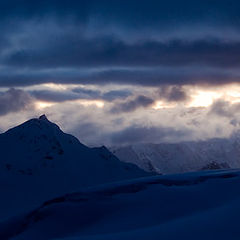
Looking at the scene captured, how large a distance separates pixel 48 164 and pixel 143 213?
127 m

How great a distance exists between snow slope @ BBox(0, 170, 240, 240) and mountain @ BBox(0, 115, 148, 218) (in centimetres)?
9162

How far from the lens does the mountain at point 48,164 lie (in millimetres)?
120250

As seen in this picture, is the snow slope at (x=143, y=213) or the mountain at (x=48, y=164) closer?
the snow slope at (x=143, y=213)

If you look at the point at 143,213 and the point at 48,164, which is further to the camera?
the point at 48,164

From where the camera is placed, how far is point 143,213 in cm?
1520

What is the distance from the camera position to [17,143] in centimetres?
14650

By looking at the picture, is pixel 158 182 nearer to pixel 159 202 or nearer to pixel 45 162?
pixel 159 202

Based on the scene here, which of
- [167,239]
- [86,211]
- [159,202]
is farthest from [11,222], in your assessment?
[167,239]

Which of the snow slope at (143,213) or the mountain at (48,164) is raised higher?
the mountain at (48,164)

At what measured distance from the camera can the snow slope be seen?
1244 cm

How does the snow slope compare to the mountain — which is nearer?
the snow slope

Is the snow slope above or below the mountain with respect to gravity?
below

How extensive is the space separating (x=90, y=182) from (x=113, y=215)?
384 ft

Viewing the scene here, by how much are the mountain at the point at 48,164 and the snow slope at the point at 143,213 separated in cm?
9162
